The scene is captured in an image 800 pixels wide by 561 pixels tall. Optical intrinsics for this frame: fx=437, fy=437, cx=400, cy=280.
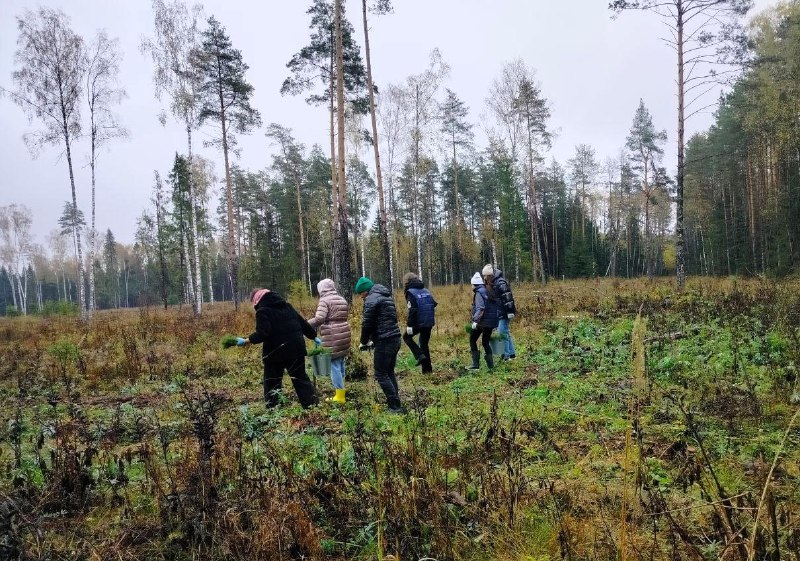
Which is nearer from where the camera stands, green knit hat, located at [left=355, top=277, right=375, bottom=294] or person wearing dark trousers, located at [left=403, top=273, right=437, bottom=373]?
green knit hat, located at [left=355, top=277, right=375, bottom=294]

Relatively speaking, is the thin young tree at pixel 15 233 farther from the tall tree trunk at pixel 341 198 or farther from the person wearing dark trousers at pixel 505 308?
the person wearing dark trousers at pixel 505 308

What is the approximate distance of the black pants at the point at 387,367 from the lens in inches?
231

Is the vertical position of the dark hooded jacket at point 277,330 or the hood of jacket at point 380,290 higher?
the hood of jacket at point 380,290

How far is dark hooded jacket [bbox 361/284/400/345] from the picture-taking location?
6133 mm

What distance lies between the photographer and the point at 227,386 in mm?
8211

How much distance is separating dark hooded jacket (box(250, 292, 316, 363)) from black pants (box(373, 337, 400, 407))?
1229 millimetres

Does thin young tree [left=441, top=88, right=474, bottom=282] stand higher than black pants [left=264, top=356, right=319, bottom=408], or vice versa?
thin young tree [left=441, top=88, right=474, bottom=282]

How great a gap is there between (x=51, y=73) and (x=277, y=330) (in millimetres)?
23263

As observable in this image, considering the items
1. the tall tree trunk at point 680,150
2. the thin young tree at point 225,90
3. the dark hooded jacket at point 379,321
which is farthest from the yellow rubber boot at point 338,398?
the thin young tree at point 225,90

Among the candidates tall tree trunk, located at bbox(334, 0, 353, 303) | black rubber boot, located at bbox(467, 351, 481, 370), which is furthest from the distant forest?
black rubber boot, located at bbox(467, 351, 481, 370)

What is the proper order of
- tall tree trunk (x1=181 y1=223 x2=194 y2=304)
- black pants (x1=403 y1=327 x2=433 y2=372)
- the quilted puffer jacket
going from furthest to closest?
tall tree trunk (x1=181 y1=223 x2=194 y2=304) < black pants (x1=403 y1=327 x2=433 y2=372) < the quilted puffer jacket

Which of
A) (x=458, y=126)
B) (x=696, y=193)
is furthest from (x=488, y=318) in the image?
(x=696, y=193)

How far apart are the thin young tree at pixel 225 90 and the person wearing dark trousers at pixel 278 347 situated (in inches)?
588

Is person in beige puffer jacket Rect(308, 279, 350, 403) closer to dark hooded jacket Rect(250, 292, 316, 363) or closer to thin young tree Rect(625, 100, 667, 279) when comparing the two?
dark hooded jacket Rect(250, 292, 316, 363)
